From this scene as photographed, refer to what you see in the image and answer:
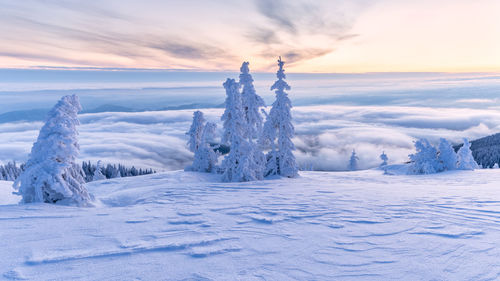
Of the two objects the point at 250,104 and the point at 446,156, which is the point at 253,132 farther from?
the point at 446,156

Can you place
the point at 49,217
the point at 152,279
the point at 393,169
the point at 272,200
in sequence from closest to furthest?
the point at 152,279 < the point at 49,217 < the point at 272,200 < the point at 393,169

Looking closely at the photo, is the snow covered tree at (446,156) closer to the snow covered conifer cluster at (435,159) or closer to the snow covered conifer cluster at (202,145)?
the snow covered conifer cluster at (435,159)

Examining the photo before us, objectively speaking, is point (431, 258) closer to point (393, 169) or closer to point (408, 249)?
point (408, 249)

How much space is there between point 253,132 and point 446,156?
26.6 meters

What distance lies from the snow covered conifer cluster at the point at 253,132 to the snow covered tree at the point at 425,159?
18720 millimetres

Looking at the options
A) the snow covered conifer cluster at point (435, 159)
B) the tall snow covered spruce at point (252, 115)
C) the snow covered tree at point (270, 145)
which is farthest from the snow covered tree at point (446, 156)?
the tall snow covered spruce at point (252, 115)

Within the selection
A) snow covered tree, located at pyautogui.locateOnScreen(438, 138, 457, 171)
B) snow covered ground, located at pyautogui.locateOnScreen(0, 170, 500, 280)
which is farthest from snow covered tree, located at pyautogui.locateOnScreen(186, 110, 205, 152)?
snow covered tree, located at pyautogui.locateOnScreen(438, 138, 457, 171)

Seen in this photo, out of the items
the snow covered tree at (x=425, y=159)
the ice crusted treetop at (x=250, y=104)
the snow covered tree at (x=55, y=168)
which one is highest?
the ice crusted treetop at (x=250, y=104)

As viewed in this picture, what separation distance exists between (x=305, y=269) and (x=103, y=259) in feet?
13.1

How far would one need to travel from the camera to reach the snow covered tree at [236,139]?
23.4m

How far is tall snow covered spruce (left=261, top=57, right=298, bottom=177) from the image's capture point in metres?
24.7

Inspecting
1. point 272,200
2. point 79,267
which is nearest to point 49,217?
point 79,267

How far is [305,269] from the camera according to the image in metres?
4.54

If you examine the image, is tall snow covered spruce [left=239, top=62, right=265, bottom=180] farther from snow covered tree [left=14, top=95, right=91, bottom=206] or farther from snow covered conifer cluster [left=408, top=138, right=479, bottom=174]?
snow covered conifer cluster [left=408, top=138, right=479, bottom=174]
